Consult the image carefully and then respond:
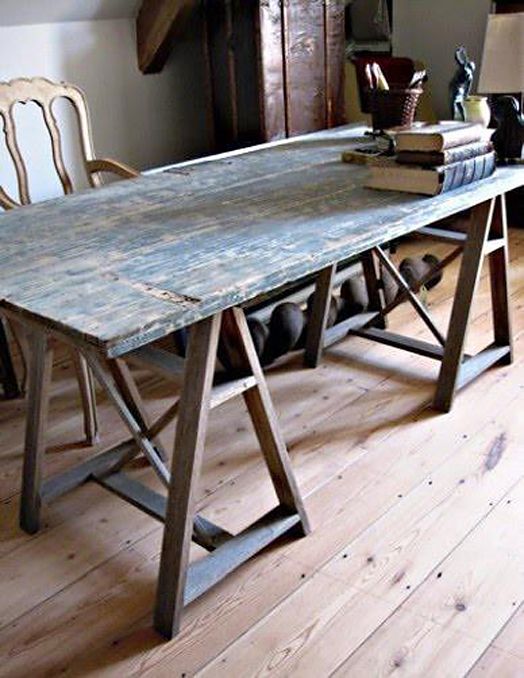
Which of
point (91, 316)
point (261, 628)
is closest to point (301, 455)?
point (261, 628)

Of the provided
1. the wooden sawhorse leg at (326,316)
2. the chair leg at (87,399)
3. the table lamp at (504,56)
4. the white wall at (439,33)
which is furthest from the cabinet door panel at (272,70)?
the chair leg at (87,399)

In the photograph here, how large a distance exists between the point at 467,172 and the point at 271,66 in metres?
1.69

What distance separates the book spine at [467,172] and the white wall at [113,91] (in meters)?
1.97

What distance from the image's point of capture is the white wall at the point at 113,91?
10.3 ft

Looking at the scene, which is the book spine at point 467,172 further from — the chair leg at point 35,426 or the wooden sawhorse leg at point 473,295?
the chair leg at point 35,426

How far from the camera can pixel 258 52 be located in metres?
3.32

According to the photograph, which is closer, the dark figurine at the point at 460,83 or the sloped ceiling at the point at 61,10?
the dark figurine at the point at 460,83

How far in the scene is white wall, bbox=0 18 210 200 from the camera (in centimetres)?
315

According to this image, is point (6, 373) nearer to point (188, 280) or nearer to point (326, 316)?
point (326, 316)

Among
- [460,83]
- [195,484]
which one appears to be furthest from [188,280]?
[460,83]

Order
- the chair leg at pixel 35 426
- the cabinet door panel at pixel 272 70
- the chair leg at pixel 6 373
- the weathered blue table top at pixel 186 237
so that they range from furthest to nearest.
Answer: the cabinet door panel at pixel 272 70, the chair leg at pixel 6 373, the chair leg at pixel 35 426, the weathered blue table top at pixel 186 237

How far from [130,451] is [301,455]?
18.4 inches

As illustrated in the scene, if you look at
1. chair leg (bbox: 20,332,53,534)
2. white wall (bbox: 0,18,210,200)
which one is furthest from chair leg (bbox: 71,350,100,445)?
white wall (bbox: 0,18,210,200)

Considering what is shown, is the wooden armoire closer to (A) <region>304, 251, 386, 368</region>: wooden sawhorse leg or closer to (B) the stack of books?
(A) <region>304, 251, 386, 368</region>: wooden sawhorse leg
